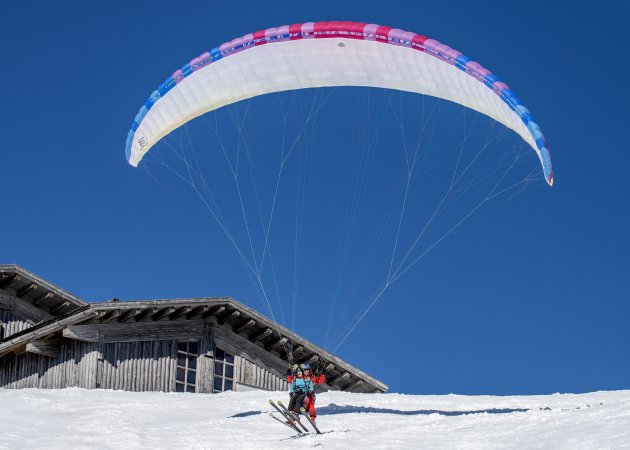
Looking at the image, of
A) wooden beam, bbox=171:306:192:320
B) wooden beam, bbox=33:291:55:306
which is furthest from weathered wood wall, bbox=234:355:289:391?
A: wooden beam, bbox=33:291:55:306

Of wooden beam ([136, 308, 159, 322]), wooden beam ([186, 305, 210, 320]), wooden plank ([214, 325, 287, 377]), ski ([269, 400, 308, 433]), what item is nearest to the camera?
ski ([269, 400, 308, 433])

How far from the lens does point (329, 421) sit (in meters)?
20.9

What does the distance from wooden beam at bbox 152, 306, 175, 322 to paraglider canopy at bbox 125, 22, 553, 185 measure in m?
3.96

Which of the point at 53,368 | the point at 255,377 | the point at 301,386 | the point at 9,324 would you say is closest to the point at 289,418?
the point at 301,386

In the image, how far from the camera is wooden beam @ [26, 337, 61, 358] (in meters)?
26.6

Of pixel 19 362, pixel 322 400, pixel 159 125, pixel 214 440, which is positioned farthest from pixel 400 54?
pixel 19 362

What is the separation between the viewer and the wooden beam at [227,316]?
28.1m

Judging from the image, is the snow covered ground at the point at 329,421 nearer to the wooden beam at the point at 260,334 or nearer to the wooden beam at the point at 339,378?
the wooden beam at the point at 260,334

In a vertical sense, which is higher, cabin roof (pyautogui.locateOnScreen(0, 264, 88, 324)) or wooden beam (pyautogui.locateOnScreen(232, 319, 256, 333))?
cabin roof (pyautogui.locateOnScreen(0, 264, 88, 324))

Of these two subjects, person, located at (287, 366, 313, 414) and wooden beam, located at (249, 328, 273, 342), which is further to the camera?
wooden beam, located at (249, 328, 273, 342)

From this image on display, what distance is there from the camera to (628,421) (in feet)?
56.3

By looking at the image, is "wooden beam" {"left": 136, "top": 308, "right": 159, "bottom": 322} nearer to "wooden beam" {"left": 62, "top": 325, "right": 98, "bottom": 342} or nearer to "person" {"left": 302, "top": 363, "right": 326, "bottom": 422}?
"wooden beam" {"left": 62, "top": 325, "right": 98, "bottom": 342}

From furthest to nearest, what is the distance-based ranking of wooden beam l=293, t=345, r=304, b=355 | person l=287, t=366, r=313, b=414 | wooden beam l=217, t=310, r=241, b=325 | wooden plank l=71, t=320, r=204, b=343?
wooden beam l=293, t=345, r=304, b=355, wooden beam l=217, t=310, r=241, b=325, wooden plank l=71, t=320, r=204, b=343, person l=287, t=366, r=313, b=414

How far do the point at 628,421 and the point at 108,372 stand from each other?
14070mm
